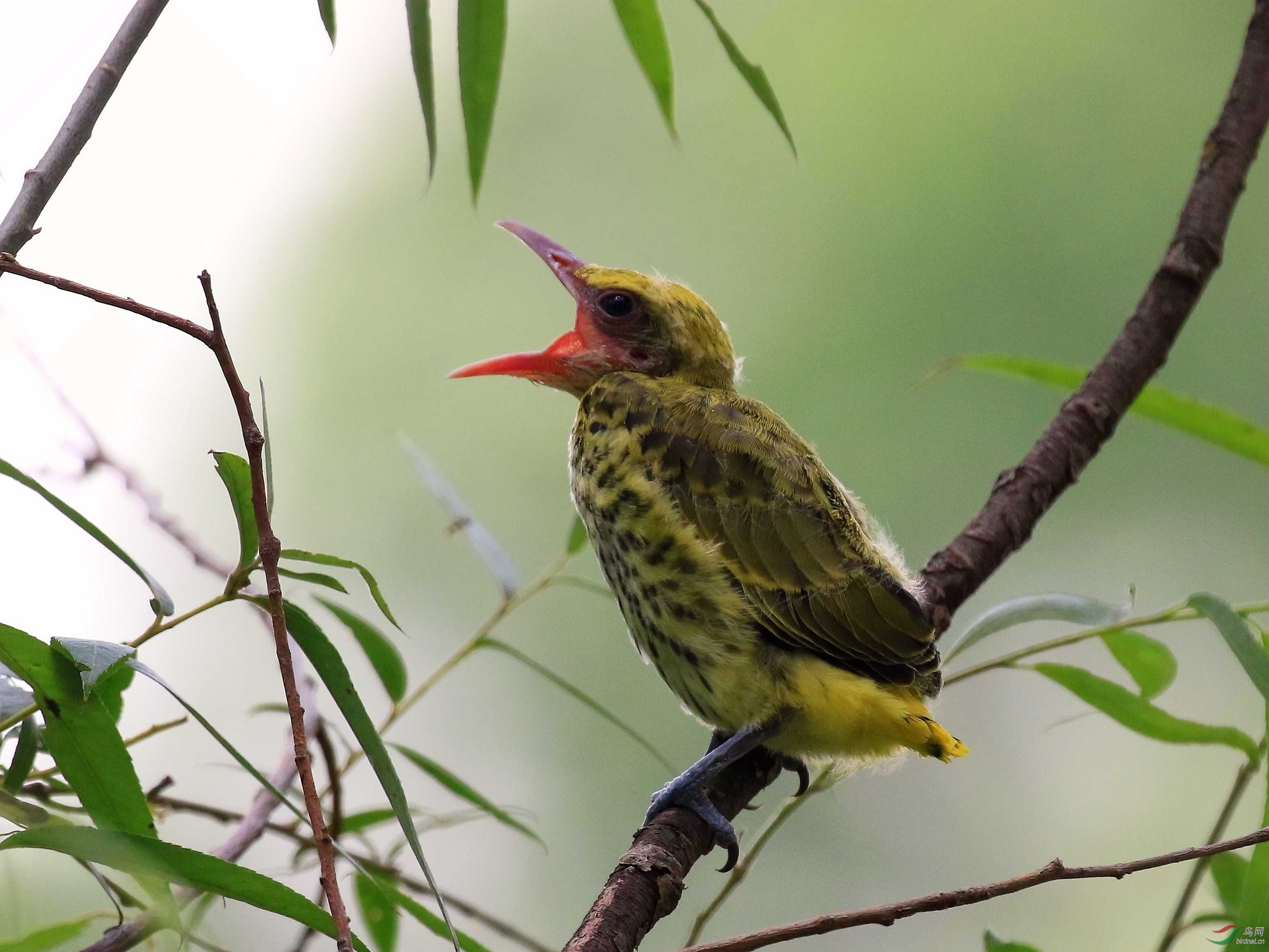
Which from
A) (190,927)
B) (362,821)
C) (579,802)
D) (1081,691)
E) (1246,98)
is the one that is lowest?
(190,927)

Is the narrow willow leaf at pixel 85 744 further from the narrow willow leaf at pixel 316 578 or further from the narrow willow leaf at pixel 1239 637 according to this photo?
the narrow willow leaf at pixel 1239 637

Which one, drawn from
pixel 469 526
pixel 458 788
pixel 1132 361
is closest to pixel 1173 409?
pixel 1132 361

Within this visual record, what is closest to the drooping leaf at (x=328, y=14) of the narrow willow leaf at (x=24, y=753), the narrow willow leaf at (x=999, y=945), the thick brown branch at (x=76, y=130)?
the thick brown branch at (x=76, y=130)

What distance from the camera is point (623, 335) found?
1777mm

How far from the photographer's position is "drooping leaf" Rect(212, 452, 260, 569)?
915 millimetres

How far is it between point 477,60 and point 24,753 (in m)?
0.75

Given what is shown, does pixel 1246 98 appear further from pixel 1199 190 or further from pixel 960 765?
pixel 960 765

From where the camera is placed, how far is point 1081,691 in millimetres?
1466

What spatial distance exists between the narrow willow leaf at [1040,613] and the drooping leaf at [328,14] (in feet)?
3.40

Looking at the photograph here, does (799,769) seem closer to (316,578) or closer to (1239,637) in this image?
(1239,637)

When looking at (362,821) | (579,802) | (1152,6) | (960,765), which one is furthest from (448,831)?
(1152,6)

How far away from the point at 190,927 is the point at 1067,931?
12.5 ft

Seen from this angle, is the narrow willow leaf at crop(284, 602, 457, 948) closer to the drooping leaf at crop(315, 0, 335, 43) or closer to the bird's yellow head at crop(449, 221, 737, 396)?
the drooping leaf at crop(315, 0, 335, 43)

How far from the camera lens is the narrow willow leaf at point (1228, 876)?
4.78 feet
